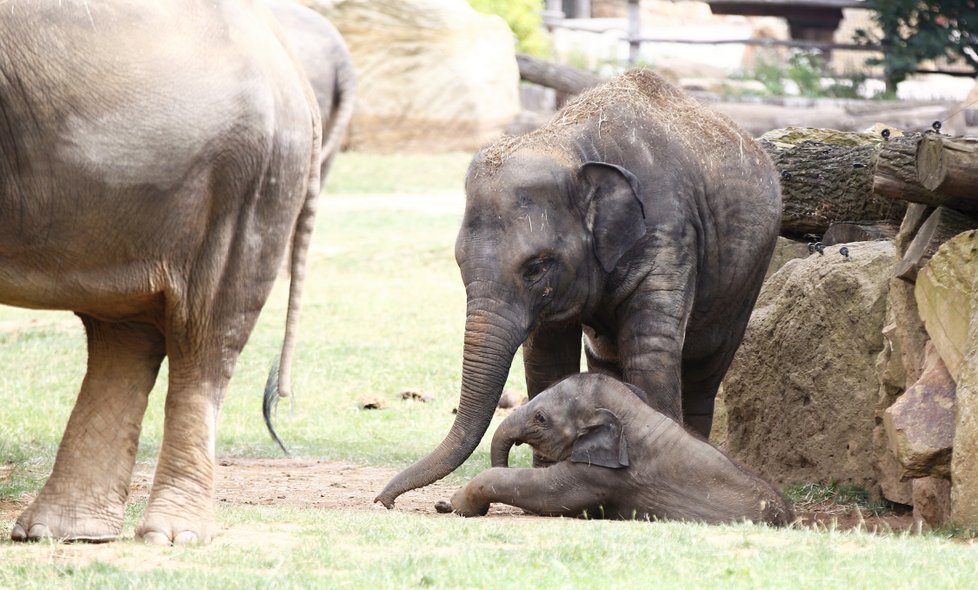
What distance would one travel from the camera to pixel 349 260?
18.8 meters

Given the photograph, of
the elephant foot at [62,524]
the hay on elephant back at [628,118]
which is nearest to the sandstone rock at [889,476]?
the hay on elephant back at [628,118]

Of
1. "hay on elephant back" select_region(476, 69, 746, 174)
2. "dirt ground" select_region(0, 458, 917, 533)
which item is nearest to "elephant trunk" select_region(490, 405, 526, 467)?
"dirt ground" select_region(0, 458, 917, 533)

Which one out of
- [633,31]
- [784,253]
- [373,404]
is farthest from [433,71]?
[784,253]

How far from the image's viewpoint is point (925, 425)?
722 centimetres

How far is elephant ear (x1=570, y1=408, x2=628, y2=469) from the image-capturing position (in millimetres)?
7312

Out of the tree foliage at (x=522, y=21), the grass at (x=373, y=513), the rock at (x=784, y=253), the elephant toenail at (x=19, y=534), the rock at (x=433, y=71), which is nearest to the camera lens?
the grass at (x=373, y=513)

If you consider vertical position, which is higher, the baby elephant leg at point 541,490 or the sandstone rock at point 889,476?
the baby elephant leg at point 541,490

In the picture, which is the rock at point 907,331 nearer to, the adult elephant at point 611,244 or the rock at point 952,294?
the rock at point 952,294

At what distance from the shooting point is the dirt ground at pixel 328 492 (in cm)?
773

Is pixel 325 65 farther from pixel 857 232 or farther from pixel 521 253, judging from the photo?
pixel 521 253

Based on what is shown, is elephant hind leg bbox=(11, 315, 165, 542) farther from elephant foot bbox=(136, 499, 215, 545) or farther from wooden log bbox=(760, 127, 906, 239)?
wooden log bbox=(760, 127, 906, 239)

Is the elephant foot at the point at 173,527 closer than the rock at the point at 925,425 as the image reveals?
Yes

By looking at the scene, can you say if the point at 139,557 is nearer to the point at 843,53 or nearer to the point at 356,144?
the point at 356,144

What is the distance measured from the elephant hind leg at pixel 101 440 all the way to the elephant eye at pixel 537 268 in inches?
78.8
